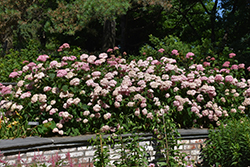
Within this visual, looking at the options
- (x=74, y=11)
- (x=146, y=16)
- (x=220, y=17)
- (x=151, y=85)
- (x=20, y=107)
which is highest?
(x=146, y=16)

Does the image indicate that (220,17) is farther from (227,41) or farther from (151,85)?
(151,85)

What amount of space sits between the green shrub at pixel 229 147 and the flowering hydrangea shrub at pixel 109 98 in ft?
2.36

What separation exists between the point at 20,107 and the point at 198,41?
14.4 meters

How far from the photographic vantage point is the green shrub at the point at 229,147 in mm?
4325

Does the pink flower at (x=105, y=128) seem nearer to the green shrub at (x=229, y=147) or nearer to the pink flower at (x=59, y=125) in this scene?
the pink flower at (x=59, y=125)

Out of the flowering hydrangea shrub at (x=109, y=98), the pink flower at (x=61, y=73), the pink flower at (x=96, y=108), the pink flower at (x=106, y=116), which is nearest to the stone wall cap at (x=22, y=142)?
the flowering hydrangea shrub at (x=109, y=98)

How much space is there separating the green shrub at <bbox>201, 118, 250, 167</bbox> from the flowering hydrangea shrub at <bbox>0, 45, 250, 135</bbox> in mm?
719

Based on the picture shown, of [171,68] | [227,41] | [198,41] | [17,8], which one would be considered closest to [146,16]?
[198,41]

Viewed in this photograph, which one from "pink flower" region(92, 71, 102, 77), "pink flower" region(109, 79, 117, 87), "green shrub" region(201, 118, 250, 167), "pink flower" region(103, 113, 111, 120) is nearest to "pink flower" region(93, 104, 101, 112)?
"pink flower" region(103, 113, 111, 120)

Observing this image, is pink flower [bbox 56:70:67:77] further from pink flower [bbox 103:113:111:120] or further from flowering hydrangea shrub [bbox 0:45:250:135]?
pink flower [bbox 103:113:111:120]

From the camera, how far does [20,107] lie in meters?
4.83

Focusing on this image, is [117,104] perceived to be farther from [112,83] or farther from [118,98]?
[112,83]

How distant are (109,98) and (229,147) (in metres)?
2.28

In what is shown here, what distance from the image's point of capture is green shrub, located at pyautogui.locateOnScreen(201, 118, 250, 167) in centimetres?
432
